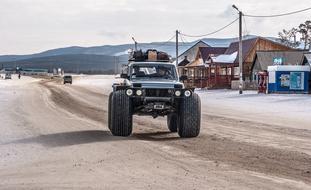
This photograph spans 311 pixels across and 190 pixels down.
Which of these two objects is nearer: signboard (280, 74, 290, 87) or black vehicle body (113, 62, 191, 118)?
black vehicle body (113, 62, 191, 118)

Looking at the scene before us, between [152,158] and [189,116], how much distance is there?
4354mm

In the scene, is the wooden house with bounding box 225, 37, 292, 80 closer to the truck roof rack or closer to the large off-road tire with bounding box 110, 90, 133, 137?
the truck roof rack

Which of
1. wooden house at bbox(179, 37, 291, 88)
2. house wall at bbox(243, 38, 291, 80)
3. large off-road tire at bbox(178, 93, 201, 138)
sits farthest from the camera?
house wall at bbox(243, 38, 291, 80)

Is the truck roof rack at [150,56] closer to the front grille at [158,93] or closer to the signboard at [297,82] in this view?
the front grille at [158,93]

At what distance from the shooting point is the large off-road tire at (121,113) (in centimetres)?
1594

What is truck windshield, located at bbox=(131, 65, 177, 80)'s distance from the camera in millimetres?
17875

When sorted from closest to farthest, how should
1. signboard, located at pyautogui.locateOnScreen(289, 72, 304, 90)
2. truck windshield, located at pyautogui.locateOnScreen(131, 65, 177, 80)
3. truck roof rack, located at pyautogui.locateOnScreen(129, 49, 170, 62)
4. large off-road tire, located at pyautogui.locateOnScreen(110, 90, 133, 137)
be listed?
large off-road tire, located at pyautogui.locateOnScreen(110, 90, 133, 137) → truck windshield, located at pyautogui.locateOnScreen(131, 65, 177, 80) → truck roof rack, located at pyautogui.locateOnScreen(129, 49, 170, 62) → signboard, located at pyautogui.locateOnScreen(289, 72, 304, 90)

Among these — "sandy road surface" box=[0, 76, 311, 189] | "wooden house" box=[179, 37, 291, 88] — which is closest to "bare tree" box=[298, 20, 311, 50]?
"wooden house" box=[179, 37, 291, 88]

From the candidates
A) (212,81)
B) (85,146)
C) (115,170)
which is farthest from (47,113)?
(212,81)

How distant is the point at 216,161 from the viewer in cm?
1170

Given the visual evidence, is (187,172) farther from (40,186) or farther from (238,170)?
(40,186)

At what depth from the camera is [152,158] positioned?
39.4 feet

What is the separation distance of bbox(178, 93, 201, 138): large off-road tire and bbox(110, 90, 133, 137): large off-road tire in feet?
4.57

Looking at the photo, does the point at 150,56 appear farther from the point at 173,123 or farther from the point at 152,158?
the point at 152,158
